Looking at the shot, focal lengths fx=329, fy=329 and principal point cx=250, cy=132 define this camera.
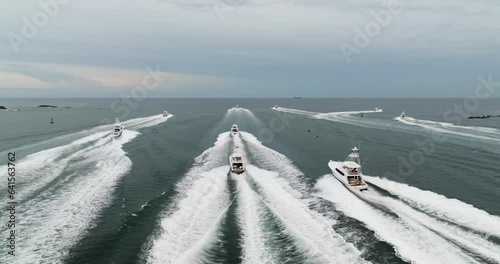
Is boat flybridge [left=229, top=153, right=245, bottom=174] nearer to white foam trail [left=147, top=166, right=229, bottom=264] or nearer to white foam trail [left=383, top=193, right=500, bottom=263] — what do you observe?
white foam trail [left=147, top=166, right=229, bottom=264]

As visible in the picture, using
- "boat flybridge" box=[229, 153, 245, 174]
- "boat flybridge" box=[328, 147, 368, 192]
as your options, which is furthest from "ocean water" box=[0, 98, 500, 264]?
"boat flybridge" box=[229, 153, 245, 174]

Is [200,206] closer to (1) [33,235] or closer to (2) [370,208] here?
(1) [33,235]

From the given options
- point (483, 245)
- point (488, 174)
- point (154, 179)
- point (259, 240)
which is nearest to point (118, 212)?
point (154, 179)

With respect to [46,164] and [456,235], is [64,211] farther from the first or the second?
[456,235]

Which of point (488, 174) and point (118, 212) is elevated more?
point (488, 174)

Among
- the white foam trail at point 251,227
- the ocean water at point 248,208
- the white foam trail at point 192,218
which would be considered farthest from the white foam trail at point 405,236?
the white foam trail at point 192,218

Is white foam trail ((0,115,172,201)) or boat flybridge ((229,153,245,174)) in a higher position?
boat flybridge ((229,153,245,174))
